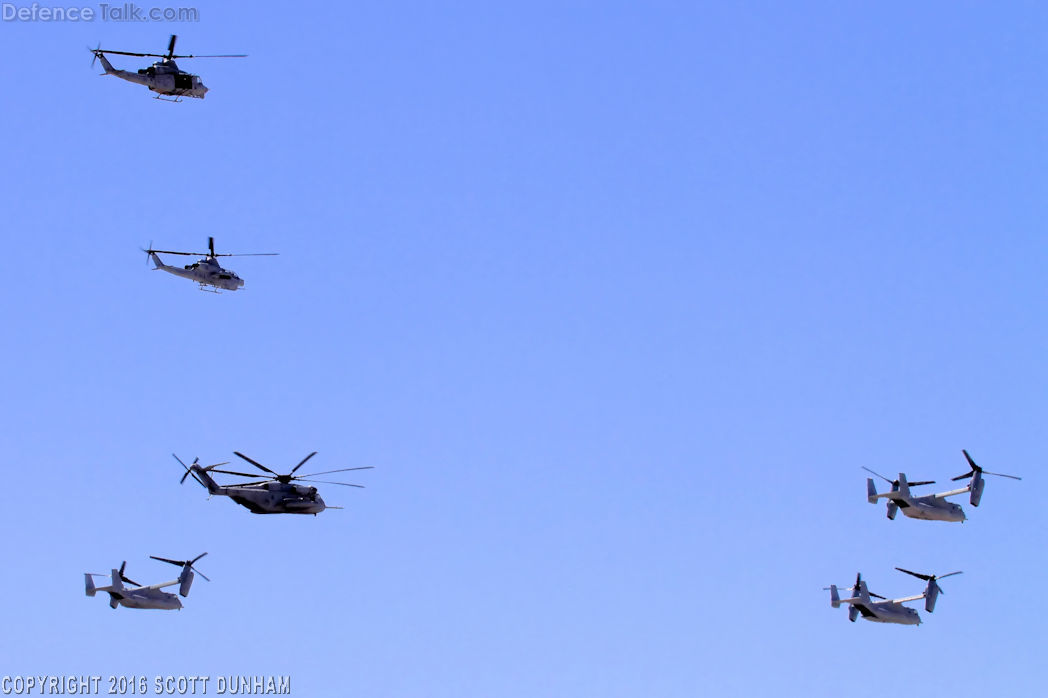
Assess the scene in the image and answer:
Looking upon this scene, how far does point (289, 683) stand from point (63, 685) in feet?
102

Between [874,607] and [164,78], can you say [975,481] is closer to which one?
[874,607]

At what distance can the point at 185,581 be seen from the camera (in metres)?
158

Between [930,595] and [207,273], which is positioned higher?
[207,273]

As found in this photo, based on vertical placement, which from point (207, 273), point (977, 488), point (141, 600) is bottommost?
point (141, 600)

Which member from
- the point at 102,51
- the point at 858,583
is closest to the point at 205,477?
the point at 102,51

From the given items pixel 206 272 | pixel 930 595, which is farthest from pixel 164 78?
pixel 930 595

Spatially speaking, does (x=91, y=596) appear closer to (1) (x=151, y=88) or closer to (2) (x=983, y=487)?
(1) (x=151, y=88)

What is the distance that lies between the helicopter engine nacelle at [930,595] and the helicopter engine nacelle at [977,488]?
16810mm

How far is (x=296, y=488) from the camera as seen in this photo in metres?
137

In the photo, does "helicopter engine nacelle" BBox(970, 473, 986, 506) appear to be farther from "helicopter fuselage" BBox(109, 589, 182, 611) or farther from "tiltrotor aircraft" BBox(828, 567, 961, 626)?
"helicopter fuselage" BBox(109, 589, 182, 611)

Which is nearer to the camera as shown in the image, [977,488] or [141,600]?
[977,488]

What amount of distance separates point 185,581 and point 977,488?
76.3 metres

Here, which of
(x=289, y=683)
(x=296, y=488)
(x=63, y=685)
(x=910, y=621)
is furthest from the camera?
(x=910, y=621)

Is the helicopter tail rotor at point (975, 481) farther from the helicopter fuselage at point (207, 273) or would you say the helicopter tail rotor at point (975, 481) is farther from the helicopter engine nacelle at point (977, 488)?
the helicopter fuselage at point (207, 273)
